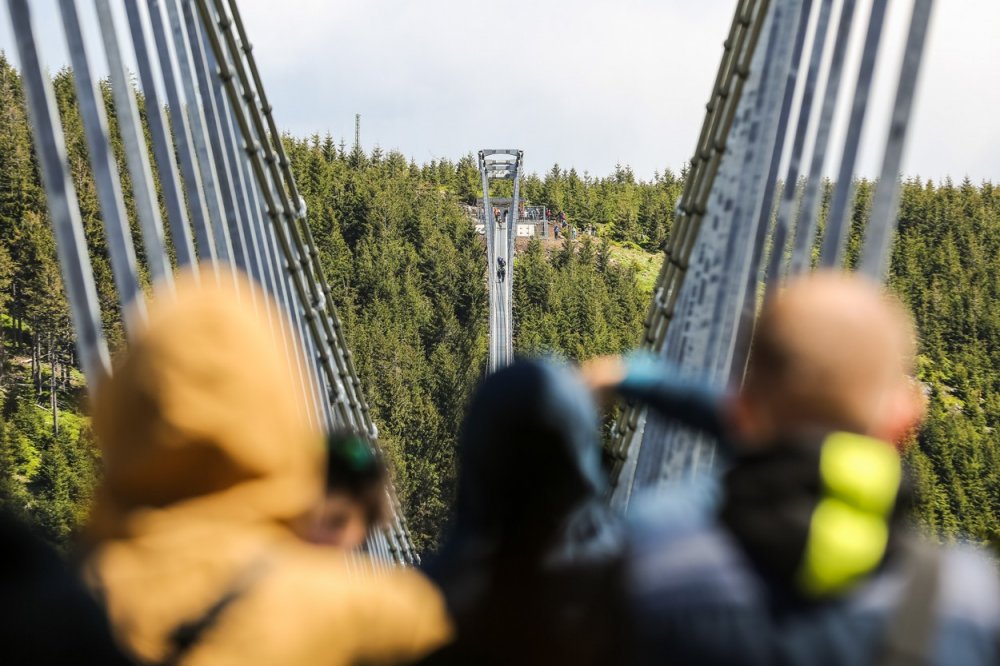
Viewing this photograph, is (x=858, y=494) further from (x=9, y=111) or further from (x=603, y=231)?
(x=603, y=231)

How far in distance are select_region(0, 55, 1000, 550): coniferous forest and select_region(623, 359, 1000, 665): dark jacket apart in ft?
42.0

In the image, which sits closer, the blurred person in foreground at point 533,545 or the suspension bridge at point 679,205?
the blurred person in foreground at point 533,545

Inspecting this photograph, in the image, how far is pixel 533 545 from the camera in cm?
100

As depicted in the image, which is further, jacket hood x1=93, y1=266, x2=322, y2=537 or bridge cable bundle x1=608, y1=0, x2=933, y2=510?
bridge cable bundle x1=608, y1=0, x2=933, y2=510

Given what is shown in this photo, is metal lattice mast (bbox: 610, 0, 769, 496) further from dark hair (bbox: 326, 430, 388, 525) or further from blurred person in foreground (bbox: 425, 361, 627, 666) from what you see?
blurred person in foreground (bbox: 425, 361, 627, 666)

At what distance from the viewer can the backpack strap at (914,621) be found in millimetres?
868

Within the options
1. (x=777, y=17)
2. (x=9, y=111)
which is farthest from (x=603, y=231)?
(x=777, y=17)

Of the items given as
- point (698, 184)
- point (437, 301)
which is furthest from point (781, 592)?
point (437, 301)

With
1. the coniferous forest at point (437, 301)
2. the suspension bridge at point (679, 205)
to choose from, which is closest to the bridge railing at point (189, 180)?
the suspension bridge at point (679, 205)

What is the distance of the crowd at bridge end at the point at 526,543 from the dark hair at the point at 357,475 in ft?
0.93

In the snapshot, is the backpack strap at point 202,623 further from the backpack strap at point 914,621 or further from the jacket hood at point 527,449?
the backpack strap at point 914,621

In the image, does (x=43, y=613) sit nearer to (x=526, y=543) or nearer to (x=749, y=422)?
(x=526, y=543)

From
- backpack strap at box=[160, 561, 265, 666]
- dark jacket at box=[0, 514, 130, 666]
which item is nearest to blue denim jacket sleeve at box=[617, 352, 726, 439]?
backpack strap at box=[160, 561, 265, 666]

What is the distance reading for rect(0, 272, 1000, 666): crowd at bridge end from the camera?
2.89 feet
